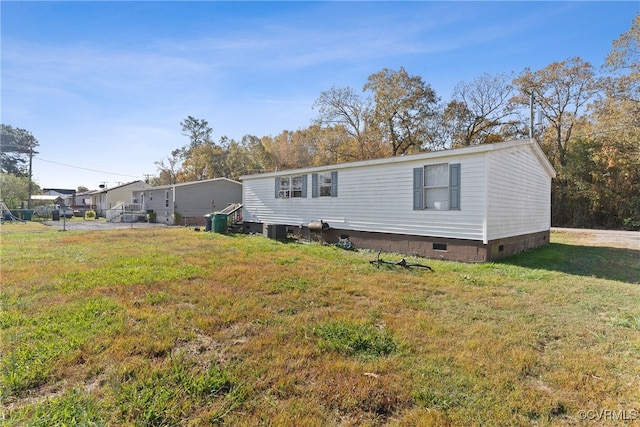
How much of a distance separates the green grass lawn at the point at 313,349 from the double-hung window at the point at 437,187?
2649 millimetres

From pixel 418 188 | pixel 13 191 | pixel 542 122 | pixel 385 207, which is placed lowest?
pixel 385 207

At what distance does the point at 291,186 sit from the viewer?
1264 centimetres

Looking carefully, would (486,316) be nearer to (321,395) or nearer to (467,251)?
(321,395)

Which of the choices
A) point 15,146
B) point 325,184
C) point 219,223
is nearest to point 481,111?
point 325,184

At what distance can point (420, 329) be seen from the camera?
3.54 m

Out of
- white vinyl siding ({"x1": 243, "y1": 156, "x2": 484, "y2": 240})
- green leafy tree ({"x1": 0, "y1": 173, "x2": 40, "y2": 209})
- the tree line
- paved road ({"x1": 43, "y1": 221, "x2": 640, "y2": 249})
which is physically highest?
the tree line

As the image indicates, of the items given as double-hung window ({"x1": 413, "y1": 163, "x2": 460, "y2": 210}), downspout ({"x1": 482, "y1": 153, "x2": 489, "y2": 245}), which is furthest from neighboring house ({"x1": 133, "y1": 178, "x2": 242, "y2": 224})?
downspout ({"x1": 482, "y1": 153, "x2": 489, "y2": 245})

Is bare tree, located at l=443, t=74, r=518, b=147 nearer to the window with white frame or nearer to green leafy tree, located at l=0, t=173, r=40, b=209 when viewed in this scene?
the window with white frame

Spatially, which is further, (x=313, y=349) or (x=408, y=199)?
(x=408, y=199)

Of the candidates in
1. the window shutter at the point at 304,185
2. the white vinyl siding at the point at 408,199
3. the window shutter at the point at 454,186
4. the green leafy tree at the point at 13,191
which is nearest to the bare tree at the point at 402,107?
the white vinyl siding at the point at 408,199

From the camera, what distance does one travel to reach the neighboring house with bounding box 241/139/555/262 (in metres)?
7.54

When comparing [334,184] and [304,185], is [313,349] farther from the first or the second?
[304,185]

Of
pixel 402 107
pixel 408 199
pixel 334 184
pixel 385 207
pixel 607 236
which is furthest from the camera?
pixel 402 107

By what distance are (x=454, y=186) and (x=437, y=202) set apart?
64 centimetres
